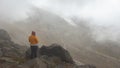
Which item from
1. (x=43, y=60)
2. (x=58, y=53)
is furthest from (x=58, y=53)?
(x=43, y=60)

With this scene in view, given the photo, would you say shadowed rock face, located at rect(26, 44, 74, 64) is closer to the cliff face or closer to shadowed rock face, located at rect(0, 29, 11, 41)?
the cliff face

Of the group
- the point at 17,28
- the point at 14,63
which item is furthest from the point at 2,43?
the point at 17,28

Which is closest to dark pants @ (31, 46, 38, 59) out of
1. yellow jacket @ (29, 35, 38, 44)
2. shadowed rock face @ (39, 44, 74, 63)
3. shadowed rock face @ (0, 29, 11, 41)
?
yellow jacket @ (29, 35, 38, 44)

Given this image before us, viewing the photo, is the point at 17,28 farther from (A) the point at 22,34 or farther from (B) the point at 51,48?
(B) the point at 51,48

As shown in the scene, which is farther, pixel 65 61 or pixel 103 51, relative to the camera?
pixel 103 51

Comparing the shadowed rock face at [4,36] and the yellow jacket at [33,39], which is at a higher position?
the shadowed rock face at [4,36]

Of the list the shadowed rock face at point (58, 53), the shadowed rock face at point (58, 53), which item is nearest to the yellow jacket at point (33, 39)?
the shadowed rock face at point (58, 53)

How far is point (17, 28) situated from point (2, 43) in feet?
435

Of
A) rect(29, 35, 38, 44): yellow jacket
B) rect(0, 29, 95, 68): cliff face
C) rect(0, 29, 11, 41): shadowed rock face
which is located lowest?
rect(0, 29, 95, 68): cliff face

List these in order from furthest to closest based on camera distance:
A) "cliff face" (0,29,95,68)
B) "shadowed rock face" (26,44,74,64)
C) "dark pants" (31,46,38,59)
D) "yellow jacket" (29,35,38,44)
Answer: 1. "shadowed rock face" (26,44,74,64)
2. "dark pants" (31,46,38,59)
3. "yellow jacket" (29,35,38,44)
4. "cliff face" (0,29,95,68)

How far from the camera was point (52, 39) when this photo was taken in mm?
187625

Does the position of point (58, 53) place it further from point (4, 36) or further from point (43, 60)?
point (4, 36)

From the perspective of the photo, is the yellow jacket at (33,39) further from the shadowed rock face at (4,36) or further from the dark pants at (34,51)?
the shadowed rock face at (4,36)

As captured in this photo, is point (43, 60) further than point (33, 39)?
Yes
